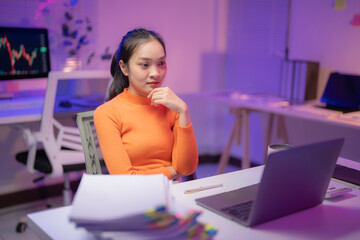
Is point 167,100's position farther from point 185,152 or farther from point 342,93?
point 342,93

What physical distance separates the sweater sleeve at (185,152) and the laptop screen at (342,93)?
160 cm

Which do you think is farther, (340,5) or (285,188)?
(340,5)

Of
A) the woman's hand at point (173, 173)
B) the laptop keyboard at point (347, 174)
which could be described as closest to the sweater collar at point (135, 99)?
the woman's hand at point (173, 173)

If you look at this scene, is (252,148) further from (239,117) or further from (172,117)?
(172,117)

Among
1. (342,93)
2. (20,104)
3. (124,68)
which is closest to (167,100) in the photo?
(124,68)

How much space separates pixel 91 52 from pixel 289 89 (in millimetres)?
1578

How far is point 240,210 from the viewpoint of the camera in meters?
1.08

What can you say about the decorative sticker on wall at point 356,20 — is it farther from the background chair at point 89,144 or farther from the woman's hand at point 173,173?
the background chair at point 89,144

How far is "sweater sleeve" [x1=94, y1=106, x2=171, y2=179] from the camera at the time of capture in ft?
4.60

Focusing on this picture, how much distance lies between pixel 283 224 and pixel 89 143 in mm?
Answer: 753

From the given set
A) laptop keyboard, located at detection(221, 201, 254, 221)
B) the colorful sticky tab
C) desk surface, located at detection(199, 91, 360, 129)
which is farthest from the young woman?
the colorful sticky tab

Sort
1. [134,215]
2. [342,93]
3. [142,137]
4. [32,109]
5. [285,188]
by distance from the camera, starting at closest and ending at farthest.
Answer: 1. [134,215]
2. [285,188]
3. [142,137]
4. [32,109]
5. [342,93]

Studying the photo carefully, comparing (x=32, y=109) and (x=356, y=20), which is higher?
(x=356, y=20)

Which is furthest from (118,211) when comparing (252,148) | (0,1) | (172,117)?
(252,148)
